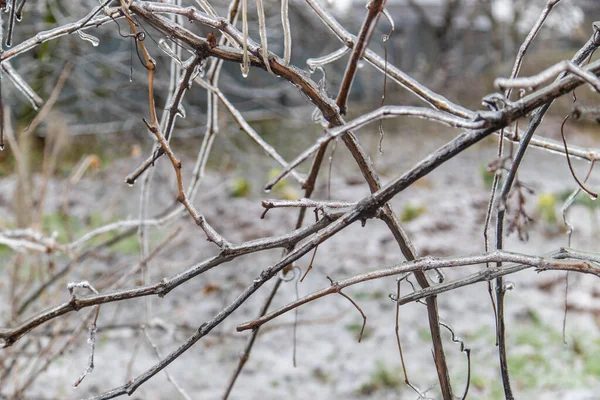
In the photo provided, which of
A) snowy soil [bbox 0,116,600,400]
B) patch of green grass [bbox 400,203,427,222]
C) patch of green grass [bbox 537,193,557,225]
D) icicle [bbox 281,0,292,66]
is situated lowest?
icicle [bbox 281,0,292,66]

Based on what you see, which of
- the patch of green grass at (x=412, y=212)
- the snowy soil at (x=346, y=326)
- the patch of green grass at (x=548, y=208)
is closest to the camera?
the snowy soil at (x=346, y=326)

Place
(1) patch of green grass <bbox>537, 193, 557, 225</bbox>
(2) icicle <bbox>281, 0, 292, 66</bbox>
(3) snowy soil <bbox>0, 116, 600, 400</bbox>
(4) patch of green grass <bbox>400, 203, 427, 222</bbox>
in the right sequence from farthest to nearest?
(4) patch of green grass <bbox>400, 203, 427, 222</bbox> → (1) patch of green grass <bbox>537, 193, 557, 225</bbox> → (3) snowy soil <bbox>0, 116, 600, 400</bbox> → (2) icicle <bbox>281, 0, 292, 66</bbox>

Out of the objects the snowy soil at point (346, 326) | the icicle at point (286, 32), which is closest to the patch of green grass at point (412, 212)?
the snowy soil at point (346, 326)

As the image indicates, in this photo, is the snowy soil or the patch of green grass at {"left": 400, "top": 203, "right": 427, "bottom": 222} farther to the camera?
the patch of green grass at {"left": 400, "top": 203, "right": 427, "bottom": 222}

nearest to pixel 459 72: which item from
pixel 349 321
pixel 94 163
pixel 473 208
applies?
pixel 473 208

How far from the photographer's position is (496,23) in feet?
21.7

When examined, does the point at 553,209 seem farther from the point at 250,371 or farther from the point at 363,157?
the point at 363,157

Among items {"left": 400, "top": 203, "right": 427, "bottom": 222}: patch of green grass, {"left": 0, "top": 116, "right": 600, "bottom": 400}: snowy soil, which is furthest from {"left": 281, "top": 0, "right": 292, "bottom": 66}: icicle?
{"left": 400, "top": 203, "right": 427, "bottom": 222}: patch of green grass

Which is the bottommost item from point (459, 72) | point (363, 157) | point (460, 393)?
point (363, 157)

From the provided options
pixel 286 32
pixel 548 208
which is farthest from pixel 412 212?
pixel 286 32

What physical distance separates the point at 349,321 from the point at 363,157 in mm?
2129

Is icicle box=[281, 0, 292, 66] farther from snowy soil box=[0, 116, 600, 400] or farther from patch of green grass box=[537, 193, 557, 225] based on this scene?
patch of green grass box=[537, 193, 557, 225]

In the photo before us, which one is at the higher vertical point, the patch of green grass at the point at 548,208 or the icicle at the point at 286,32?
the patch of green grass at the point at 548,208

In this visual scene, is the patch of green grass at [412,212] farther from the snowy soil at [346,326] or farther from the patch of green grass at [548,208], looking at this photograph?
the patch of green grass at [548,208]
